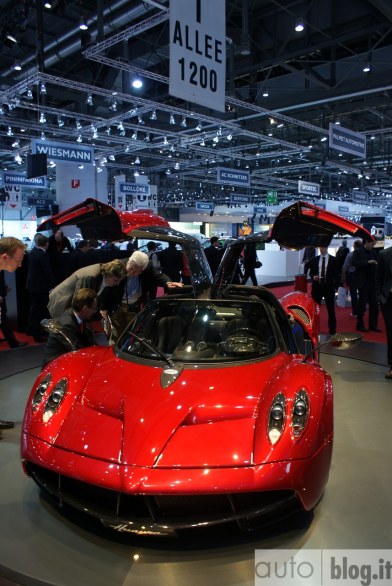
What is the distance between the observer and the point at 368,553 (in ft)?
7.32

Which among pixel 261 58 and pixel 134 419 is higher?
pixel 261 58

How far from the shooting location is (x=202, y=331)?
316cm

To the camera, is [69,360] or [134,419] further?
[69,360]

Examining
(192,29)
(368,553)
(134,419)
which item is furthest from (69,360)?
(192,29)

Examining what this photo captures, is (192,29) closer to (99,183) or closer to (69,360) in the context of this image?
(69,360)

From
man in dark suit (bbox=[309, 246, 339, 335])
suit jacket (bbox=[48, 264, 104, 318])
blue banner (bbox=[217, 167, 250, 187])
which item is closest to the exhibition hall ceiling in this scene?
blue banner (bbox=[217, 167, 250, 187])

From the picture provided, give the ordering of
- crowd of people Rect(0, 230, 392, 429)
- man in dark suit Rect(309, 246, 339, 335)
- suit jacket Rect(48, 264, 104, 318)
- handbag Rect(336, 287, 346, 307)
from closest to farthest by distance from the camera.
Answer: crowd of people Rect(0, 230, 392, 429) → suit jacket Rect(48, 264, 104, 318) → man in dark suit Rect(309, 246, 339, 335) → handbag Rect(336, 287, 346, 307)

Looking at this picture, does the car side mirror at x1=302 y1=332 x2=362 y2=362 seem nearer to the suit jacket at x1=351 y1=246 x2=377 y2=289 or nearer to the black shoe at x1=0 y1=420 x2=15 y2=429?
the black shoe at x1=0 y1=420 x2=15 y2=429

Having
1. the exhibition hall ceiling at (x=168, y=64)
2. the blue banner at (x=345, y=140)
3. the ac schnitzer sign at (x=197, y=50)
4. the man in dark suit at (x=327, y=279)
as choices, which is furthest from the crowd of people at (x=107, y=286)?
the exhibition hall ceiling at (x=168, y=64)

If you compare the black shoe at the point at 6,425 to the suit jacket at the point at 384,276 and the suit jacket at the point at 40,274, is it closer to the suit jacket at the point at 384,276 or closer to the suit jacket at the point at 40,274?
the suit jacket at the point at 40,274

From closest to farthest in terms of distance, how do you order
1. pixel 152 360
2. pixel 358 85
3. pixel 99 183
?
pixel 152 360 < pixel 358 85 < pixel 99 183

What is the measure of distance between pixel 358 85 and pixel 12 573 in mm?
11111

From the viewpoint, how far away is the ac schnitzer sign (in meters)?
4.39

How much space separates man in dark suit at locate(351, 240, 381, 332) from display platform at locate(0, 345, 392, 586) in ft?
17.3
